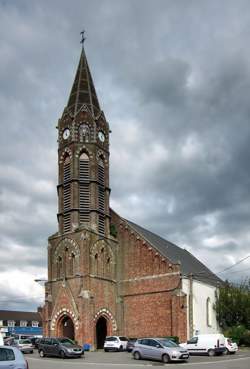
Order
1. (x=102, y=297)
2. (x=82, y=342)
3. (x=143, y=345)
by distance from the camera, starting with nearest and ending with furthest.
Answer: (x=143, y=345) → (x=82, y=342) → (x=102, y=297)

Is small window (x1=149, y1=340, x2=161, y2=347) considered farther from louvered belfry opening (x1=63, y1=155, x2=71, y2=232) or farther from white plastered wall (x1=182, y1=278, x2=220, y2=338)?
louvered belfry opening (x1=63, y1=155, x2=71, y2=232)

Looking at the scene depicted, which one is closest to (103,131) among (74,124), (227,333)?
(74,124)

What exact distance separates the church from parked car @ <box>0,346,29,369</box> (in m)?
31.0

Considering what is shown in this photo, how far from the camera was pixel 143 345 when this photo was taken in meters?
34.0

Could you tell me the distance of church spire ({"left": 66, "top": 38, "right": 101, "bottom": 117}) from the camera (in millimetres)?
55188

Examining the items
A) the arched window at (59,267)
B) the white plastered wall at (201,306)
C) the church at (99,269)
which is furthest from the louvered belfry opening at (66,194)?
the white plastered wall at (201,306)

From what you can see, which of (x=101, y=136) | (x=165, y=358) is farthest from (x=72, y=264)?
(x=165, y=358)

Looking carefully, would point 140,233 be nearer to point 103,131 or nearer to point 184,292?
point 184,292

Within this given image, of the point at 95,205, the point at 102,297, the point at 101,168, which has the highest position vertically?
the point at 101,168

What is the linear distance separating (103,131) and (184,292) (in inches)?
780

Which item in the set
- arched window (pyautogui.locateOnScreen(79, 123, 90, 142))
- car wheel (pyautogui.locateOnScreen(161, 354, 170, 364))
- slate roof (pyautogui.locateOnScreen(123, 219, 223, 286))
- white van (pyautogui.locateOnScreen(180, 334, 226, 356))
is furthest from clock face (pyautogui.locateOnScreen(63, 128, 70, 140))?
car wheel (pyautogui.locateOnScreen(161, 354, 170, 364))

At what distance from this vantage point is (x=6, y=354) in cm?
1576

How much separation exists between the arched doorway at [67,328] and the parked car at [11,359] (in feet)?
111

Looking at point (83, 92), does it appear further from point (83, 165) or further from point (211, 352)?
point (211, 352)
